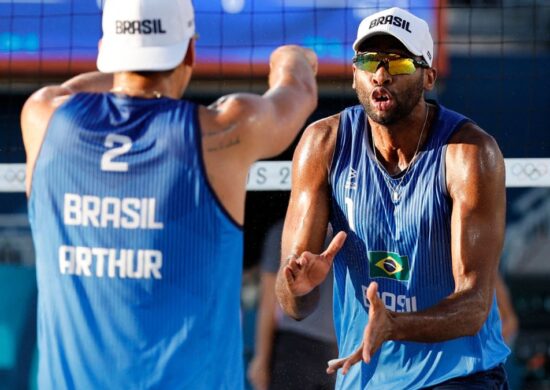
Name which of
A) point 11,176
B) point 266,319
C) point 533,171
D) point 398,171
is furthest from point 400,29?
point 11,176

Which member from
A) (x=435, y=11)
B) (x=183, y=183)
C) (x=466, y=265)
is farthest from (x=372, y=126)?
(x=435, y=11)

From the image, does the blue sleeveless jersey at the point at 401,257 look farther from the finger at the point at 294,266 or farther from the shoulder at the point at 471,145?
the finger at the point at 294,266

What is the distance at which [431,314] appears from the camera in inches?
154

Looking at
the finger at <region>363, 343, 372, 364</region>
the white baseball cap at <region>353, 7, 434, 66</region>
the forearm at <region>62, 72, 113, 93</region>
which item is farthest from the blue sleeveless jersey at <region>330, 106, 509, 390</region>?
the forearm at <region>62, 72, 113, 93</region>

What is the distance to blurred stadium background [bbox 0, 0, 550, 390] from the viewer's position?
7.07 m

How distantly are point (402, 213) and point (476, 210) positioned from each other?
264 mm

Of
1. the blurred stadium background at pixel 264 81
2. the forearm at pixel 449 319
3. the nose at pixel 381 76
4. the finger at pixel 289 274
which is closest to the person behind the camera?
the forearm at pixel 449 319

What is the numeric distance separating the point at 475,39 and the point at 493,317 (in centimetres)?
338

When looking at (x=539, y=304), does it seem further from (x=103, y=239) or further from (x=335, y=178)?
(x=103, y=239)

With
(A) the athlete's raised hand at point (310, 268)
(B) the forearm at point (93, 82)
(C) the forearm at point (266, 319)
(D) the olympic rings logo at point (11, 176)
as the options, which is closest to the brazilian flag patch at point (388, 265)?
(A) the athlete's raised hand at point (310, 268)

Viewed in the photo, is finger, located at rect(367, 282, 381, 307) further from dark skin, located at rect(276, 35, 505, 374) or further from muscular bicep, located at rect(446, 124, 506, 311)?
muscular bicep, located at rect(446, 124, 506, 311)

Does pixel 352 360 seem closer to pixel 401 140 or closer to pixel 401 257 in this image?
pixel 401 257

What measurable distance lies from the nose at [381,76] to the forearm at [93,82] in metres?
1.01

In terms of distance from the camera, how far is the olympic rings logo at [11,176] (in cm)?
673
